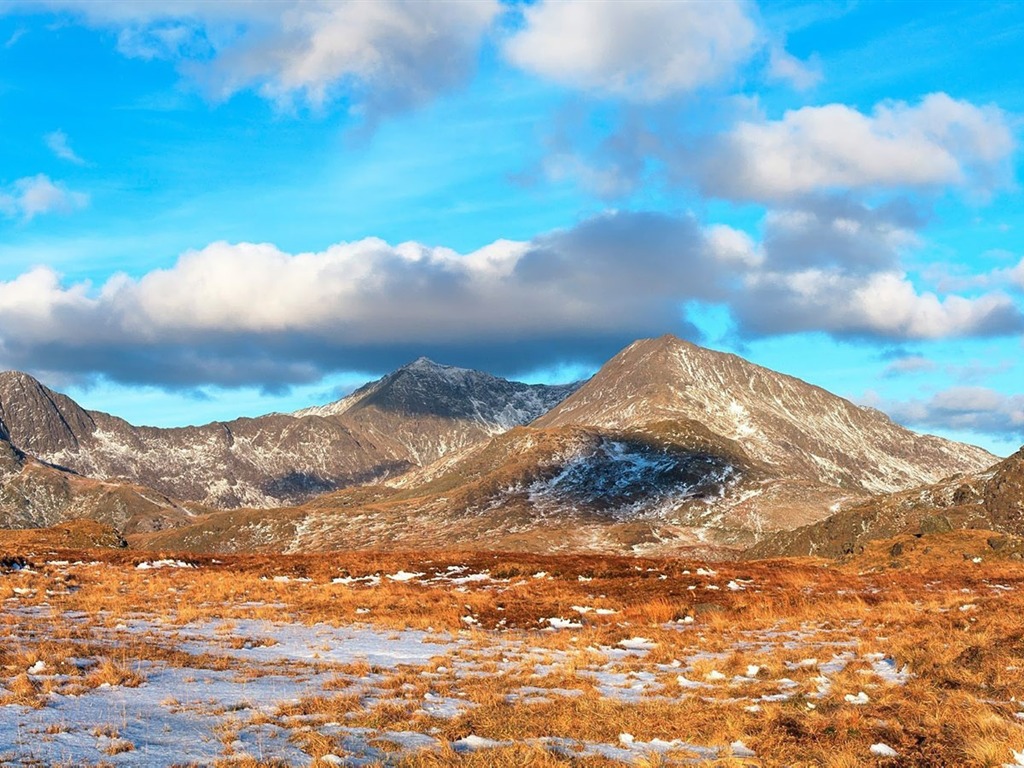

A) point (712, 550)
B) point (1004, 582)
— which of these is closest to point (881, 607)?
point (1004, 582)

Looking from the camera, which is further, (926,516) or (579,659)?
(926,516)

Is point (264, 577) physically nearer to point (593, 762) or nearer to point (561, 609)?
point (561, 609)

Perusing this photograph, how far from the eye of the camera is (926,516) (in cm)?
8719

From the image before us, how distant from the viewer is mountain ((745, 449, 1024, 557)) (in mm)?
→ 73750

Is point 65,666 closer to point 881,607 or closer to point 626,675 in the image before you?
point 626,675

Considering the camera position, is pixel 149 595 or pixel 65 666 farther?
pixel 149 595

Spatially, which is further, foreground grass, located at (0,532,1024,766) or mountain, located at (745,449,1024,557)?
mountain, located at (745,449,1024,557)

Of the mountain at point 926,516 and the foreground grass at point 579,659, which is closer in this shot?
the foreground grass at point 579,659

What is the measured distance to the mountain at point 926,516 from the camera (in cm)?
7375

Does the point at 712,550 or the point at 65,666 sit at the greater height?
the point at 65,666

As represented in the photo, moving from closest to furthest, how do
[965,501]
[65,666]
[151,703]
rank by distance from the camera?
[151,703] → [65,666] → [965,501]

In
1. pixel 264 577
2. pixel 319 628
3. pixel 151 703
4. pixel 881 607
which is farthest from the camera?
pixel 264 577

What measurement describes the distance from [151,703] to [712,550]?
162644 mm

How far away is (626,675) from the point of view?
1980 centimetres
